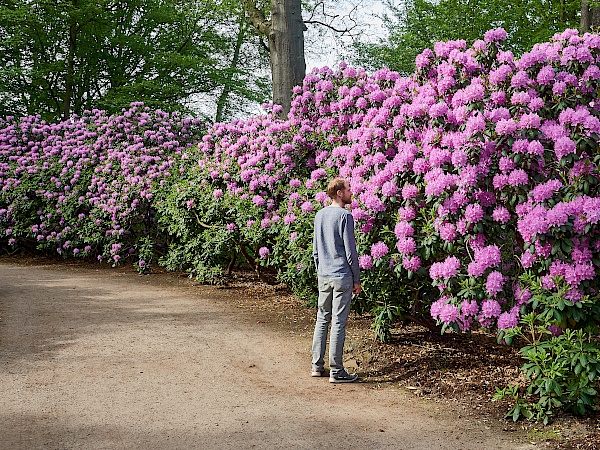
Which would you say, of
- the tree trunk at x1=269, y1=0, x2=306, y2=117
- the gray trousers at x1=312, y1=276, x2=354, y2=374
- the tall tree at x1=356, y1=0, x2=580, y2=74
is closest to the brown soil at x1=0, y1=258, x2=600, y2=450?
the gray trousers at x1=312, y1=276, x2=354, y2=374

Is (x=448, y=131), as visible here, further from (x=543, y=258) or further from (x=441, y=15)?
(x=441, y=15)

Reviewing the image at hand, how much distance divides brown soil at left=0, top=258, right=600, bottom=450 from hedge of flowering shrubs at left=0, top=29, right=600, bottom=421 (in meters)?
0.32

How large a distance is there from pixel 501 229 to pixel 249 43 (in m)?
23.8

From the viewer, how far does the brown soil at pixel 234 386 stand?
13.0 ft

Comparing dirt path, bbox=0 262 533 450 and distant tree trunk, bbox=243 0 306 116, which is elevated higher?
distant tree trunk, bbox=243 0 306 116

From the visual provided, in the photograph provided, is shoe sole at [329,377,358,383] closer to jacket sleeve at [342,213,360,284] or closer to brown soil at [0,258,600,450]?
brown soil at [0,258,600,450]

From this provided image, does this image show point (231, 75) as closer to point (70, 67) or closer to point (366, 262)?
point (70, 67)

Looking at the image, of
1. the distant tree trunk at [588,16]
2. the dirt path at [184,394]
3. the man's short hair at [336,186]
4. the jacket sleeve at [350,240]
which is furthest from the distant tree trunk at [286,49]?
the distant tree trunk at [588,16]

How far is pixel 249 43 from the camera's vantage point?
27.0 metres

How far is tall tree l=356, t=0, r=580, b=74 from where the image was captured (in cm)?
1989

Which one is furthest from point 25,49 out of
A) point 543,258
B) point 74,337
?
point 543,258

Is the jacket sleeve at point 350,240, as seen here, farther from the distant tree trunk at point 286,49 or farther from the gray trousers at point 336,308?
the distant tree trunk at point 286,49

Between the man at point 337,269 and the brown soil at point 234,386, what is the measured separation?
0.90 feet

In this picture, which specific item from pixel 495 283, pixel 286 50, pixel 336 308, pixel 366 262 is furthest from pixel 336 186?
pixel 286 50
